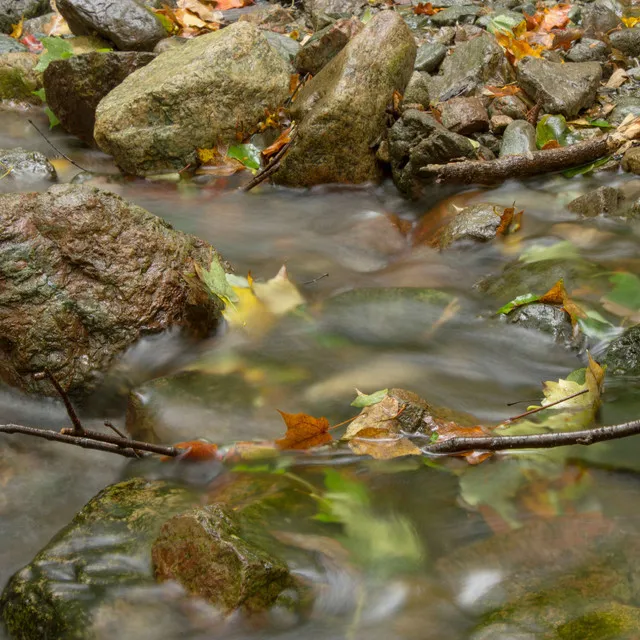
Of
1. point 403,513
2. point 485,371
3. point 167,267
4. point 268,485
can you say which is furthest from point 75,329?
point 485,371

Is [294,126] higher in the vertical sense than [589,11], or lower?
lower

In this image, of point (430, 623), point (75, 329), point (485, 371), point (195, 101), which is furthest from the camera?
point (195, 101)

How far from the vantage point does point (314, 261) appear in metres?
4.53

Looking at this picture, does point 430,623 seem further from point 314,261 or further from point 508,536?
point 314,261

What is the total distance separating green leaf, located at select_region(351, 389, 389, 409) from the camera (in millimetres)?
2830

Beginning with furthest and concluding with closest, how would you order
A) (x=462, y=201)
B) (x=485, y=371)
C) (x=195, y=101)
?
(x=195, y=101)
(x=462, y=201)
(x=485, y=371)

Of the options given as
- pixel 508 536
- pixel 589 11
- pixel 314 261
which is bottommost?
pixel 314 261

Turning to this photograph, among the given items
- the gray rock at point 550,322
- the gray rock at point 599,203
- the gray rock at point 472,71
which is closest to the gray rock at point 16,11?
the gray rock at point 472,71

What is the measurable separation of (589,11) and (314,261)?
517 cm

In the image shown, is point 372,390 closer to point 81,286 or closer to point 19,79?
point 81,286

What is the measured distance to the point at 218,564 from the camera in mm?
1972

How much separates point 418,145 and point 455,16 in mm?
3529

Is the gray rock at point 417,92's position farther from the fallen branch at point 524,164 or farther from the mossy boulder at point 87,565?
the mossy boulder at point 87,565

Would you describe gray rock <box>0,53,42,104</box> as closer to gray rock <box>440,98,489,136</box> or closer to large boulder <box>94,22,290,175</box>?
large boulder <box>94,22,290,175</box>
